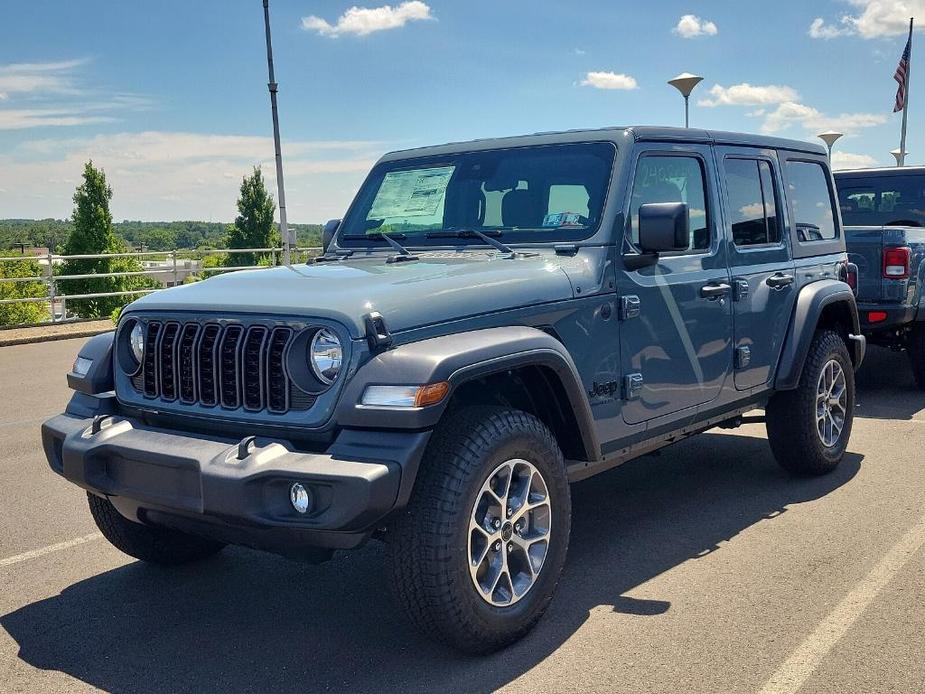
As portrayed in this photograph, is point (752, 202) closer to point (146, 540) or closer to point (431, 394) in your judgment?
point (431, 394)

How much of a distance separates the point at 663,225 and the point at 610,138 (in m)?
0.66

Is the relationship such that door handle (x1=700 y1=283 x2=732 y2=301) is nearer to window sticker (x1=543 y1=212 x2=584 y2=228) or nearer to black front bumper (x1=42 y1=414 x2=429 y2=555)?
window sticker (x1=543 y1=212 x2=584 y2=228)

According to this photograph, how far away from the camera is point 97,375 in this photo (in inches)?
158

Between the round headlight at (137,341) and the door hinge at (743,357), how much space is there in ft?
9.68

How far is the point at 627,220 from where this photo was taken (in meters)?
4.35

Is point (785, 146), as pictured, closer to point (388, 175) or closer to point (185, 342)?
point (388, 175)

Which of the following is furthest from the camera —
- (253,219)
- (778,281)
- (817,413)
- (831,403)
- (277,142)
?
(253,219)

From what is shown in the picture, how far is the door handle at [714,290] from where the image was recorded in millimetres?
4734

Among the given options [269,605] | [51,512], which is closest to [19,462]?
[51,512]

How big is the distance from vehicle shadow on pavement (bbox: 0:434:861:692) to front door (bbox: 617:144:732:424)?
0.74m

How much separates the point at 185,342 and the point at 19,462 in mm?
3743

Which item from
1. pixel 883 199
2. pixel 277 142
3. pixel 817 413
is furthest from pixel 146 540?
pixel 277 142

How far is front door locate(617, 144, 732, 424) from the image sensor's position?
4285 millimetres

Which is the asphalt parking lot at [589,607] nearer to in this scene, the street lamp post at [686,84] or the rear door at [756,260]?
the rear door at [756,260]
